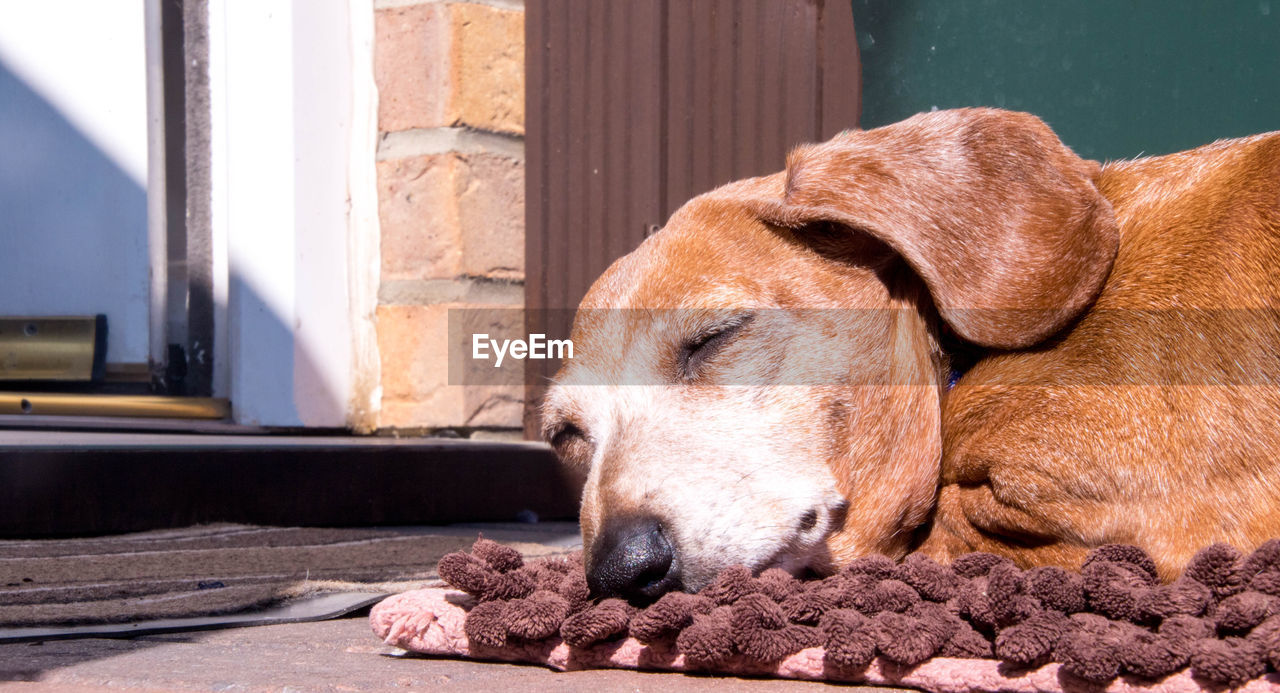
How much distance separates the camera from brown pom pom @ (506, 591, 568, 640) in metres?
1.58

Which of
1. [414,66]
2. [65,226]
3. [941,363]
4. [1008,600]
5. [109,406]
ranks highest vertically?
[414,66]

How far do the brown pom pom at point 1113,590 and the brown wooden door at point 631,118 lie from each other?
259 cm

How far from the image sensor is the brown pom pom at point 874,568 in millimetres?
1670

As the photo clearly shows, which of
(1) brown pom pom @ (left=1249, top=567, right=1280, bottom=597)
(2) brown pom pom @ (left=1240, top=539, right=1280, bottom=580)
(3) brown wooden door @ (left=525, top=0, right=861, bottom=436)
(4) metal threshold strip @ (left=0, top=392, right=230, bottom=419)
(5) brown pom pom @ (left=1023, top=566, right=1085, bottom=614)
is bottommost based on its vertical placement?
(5) brown pom pom @ (left=1023, top=566, right=1085, bottom=614)

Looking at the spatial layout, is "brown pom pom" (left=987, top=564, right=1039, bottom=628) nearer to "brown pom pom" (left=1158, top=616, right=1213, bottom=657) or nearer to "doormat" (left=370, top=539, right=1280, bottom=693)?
"doormat" (left=370, top=539, right=1280, bottom=693)

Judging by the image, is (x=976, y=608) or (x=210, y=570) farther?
(x=210, y=570)

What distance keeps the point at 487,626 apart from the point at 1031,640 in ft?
2.51

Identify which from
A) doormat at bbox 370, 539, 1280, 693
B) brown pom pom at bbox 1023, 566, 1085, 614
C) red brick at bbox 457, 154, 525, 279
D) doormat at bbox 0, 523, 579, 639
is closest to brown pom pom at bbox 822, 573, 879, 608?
doormat at bbox 370, 539, 1280, 693

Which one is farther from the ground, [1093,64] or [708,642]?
[1093,64]

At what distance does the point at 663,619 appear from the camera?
151 centimetres

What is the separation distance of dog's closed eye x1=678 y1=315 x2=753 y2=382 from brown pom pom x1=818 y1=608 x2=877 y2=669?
2.26 ft

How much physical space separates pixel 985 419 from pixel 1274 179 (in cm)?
62

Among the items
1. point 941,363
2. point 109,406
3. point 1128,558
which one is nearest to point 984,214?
point 941,363

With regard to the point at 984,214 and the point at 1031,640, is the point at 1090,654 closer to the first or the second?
the point at 1031,640
